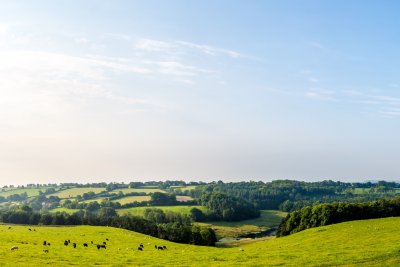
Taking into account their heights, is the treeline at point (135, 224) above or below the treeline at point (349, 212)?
below

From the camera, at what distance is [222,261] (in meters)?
43.2

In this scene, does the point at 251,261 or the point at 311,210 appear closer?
the point at 251,261

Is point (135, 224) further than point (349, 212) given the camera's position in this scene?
Yes

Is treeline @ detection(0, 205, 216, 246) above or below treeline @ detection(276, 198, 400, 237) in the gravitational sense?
below

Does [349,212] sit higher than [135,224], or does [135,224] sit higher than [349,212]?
[349,212]

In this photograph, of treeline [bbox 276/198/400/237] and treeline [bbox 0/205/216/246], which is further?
treeline [bbox 0/205/216/246]

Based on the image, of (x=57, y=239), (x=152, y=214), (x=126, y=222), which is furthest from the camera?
(x=152, y=214)

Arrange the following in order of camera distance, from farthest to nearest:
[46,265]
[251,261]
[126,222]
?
[126,222] → [251,261] → [46,265]

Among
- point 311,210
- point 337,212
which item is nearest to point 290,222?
point 311,210

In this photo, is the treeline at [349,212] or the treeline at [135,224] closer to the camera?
the treeline at [349,212]

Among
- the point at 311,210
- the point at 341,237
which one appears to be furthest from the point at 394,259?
the point at 311,210

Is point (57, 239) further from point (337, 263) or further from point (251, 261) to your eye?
point (337, 263)

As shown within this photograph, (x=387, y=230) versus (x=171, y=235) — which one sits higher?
(x=387, y=230)

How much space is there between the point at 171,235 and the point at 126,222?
19.1 m
